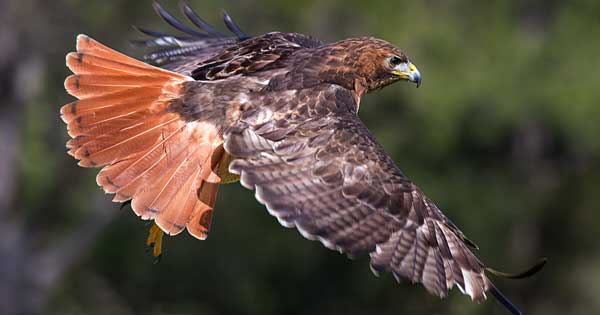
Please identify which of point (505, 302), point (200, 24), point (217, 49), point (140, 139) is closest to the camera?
point (505, 302)

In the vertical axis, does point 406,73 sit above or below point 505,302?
Answer: above

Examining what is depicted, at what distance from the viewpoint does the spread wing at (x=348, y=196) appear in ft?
16.9

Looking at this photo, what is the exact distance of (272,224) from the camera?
45.8ft

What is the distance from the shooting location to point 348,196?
17.2 ft

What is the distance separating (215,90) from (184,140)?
0.29 m

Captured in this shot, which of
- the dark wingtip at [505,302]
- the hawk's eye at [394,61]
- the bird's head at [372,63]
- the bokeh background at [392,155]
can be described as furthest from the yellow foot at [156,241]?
the bokeh background at [392,155]

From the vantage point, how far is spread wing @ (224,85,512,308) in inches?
202

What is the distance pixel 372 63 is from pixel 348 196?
91 cm

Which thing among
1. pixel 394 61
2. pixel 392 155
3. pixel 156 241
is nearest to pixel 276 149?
pixel 394 61

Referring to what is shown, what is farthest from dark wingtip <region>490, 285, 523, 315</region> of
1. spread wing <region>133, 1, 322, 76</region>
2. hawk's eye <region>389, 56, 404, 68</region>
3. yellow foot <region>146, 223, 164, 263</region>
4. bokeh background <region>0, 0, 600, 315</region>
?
bokeh background <region>0, 0, 600, 315</region>

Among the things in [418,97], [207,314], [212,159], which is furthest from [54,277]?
[212,159]

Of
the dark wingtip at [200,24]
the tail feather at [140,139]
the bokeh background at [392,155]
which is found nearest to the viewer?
the tail feather at [140,139]

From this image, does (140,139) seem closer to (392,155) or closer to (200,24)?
(200,24)

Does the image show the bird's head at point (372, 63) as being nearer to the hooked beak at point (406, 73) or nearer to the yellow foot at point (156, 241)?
the hooked beak at point (406, 73)
